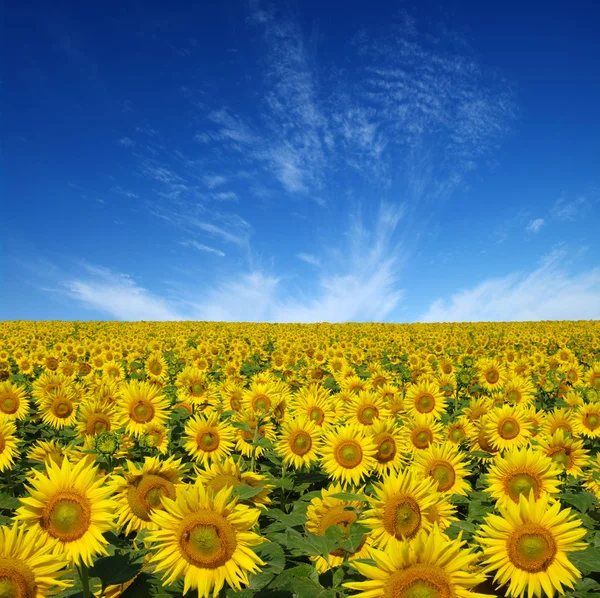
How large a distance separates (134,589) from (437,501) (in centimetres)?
217

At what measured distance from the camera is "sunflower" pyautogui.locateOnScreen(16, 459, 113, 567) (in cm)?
296

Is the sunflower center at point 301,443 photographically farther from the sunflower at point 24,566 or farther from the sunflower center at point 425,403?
the sunflower at point 24,566

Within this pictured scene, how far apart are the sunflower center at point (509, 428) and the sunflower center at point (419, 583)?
500 centimetres

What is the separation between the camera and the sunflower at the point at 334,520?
11.3ft

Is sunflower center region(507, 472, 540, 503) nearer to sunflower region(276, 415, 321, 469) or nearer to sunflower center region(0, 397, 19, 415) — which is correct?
sunflower region(276, 415, 321, 469)

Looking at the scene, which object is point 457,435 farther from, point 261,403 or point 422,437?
A: point 261,403

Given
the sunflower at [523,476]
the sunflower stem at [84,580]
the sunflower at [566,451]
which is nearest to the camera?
the sunflower stem at [84,580]

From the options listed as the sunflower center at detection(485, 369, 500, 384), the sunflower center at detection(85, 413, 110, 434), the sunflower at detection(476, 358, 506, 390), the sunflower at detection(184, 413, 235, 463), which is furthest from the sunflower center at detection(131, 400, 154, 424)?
the sunflower center at detection(485, 369, 500, 384)

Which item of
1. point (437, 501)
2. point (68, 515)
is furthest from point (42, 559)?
point (437, 501)

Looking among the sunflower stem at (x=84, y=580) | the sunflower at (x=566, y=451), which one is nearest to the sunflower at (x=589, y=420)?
the sunflower at (x=566, y=451)

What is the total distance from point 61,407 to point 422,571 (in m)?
7.17

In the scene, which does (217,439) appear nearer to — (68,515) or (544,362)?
(68,515)

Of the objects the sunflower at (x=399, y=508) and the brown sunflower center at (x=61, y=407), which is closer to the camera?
the sunflower at (x=399, y=508)

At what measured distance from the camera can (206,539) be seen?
2594 mm
